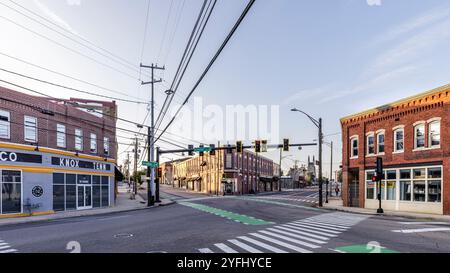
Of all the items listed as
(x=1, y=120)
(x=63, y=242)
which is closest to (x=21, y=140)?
(x=1, y=120)

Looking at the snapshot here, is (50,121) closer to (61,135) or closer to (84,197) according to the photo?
(61,135)

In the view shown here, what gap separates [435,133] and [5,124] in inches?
1198

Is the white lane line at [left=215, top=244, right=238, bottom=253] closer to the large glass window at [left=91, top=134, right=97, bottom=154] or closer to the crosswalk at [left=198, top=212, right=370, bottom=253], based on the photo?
the crosswalk at [left=198, top=212, right=370, bottom=253]

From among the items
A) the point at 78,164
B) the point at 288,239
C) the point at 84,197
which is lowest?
the point at 84,197

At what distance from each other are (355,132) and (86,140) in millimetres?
25592

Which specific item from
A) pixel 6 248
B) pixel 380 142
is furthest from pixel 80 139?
pixel 380 142

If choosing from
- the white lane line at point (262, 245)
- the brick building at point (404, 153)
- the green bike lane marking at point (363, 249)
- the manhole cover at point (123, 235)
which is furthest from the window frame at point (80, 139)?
the brick building at point (404, 153)

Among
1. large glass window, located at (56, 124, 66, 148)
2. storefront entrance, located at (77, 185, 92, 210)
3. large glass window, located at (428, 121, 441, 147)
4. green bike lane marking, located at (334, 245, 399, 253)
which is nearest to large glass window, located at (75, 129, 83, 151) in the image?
large glass window, located at (56, 124, 66, 148)

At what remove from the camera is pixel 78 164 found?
2733 centimetres

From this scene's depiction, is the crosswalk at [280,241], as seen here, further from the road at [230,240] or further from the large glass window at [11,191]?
the large glass window at [11,191]

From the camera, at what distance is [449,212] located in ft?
68.9

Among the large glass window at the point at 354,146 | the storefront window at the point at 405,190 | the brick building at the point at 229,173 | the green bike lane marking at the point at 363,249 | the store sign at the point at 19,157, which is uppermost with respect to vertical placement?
the large glass window at the point at 354,146

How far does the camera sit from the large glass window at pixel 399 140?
82.6 feet

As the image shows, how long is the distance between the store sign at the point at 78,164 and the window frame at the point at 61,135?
1189 millimetres
